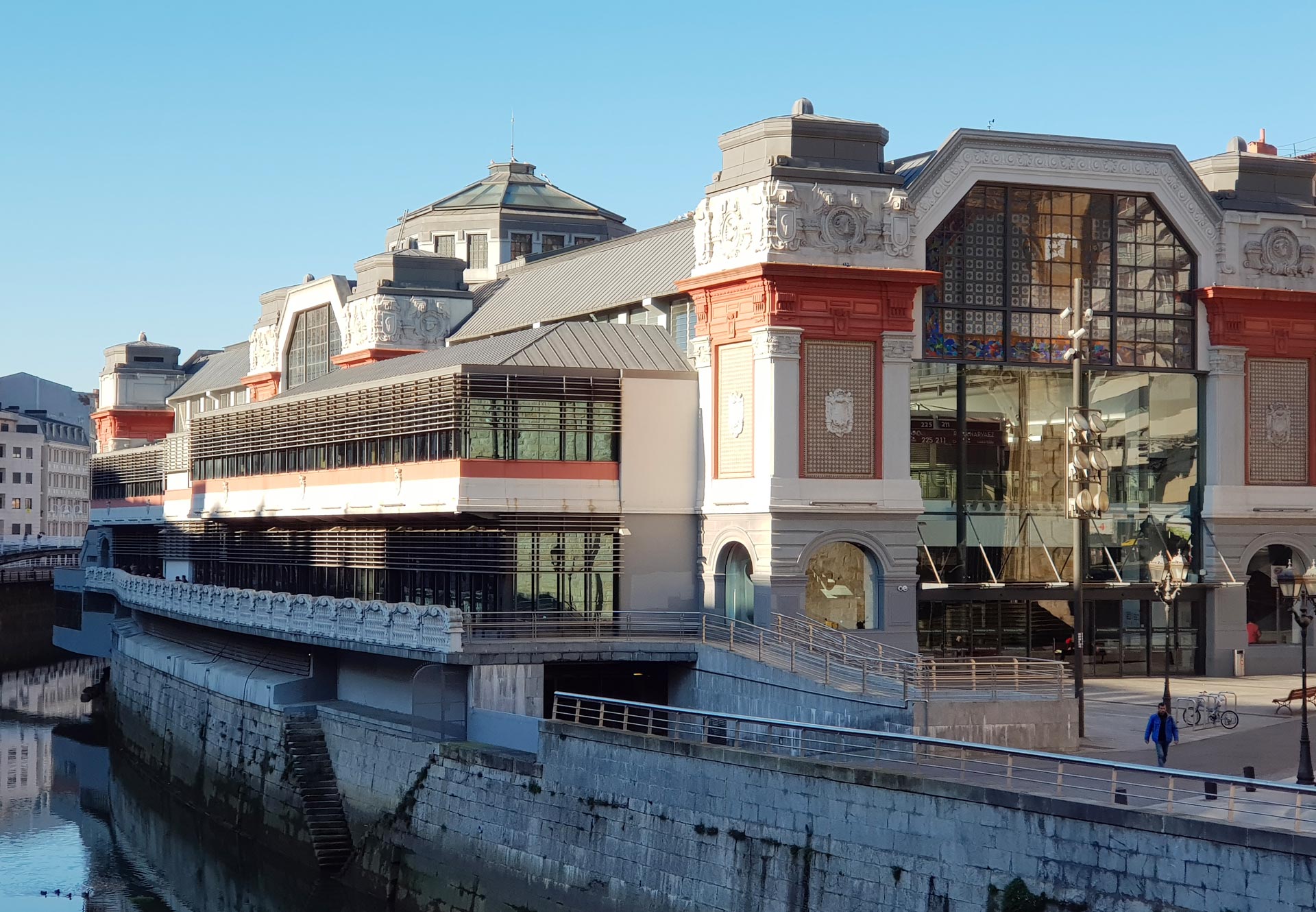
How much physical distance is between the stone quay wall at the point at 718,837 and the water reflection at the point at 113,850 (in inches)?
56.7

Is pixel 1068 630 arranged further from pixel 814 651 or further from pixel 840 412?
pixel 814 651

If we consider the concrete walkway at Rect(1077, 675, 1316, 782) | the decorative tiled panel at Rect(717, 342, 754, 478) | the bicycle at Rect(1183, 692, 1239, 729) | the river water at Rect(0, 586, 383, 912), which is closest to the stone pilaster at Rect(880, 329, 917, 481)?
the decorative tiled panel at Rect(717, 342, 754, 478)

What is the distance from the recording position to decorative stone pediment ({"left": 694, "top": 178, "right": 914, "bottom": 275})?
47.1 metres

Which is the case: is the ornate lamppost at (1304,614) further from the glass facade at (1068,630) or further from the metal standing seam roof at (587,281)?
the metal standing seam roof at (587,281)

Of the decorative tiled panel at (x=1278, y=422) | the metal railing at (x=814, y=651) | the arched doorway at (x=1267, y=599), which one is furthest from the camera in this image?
the arched doorway at (x=1267, y=599)

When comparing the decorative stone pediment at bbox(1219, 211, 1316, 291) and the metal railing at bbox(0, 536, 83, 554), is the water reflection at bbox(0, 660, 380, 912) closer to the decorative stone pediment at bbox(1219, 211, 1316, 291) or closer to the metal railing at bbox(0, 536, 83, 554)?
the decorative stone pediment at bbox(1219, 211, 1316, 291)

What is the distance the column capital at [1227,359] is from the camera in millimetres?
51875

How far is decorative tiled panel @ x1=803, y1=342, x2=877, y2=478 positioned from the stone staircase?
15.5 m

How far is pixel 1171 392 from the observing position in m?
52.8

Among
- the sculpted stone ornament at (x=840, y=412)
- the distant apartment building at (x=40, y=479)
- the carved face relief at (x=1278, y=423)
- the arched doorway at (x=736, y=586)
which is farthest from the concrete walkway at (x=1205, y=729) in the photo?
the distant apartment building at (x=40, y=479)

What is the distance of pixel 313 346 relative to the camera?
8406cm

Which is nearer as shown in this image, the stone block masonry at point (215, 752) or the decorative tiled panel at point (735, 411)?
the decorative tiled panel at point (735, 411)

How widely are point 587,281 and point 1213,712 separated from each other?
3130 centimetres

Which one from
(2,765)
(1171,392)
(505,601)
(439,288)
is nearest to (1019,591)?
(1171,392)
